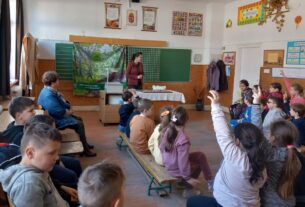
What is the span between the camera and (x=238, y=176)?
187 cm

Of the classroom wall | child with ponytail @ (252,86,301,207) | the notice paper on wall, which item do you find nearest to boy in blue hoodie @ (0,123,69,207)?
child with ponytail @ (252,86,301,207)

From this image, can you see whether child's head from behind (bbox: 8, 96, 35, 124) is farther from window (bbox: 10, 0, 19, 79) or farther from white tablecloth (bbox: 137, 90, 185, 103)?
window (bbox: 10, 0, 19, 79)

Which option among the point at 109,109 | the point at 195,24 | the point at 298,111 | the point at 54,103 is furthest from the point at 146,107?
the point at 195,24

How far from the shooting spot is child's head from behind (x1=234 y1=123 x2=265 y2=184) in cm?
182

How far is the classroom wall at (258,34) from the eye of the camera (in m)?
6.56

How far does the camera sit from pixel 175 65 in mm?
9211

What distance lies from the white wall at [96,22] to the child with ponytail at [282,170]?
7.23m

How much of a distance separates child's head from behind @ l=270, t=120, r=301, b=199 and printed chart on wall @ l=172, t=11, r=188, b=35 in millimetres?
7440

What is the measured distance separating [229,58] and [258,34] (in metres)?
1.34

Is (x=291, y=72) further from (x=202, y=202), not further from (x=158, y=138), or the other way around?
(x=202, y=202)

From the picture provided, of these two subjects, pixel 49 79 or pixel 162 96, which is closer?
pixel 49 79

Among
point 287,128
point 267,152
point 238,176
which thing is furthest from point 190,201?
point 287,128

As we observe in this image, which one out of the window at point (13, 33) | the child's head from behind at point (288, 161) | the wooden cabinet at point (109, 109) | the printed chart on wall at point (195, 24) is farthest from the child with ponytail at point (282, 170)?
the printed chart on wall at point (195, 24)

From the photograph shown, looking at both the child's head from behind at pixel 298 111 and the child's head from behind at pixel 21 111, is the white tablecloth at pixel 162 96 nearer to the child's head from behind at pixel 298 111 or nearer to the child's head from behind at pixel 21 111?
the child's head from behind at pixel 298 111
